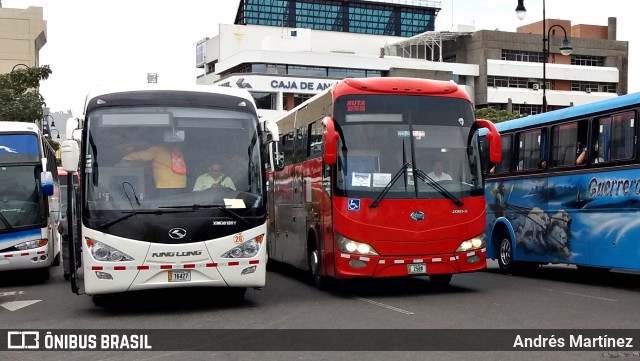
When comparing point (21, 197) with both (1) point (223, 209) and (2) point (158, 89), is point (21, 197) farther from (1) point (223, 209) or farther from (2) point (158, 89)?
(1) point (223, 209)

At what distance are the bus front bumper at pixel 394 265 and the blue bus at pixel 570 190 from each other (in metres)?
2.94

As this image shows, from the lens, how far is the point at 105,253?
12484mm

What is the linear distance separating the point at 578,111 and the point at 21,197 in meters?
11.7

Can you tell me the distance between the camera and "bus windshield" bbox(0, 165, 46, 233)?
764 inches

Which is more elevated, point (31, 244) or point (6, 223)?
point (6, 223)

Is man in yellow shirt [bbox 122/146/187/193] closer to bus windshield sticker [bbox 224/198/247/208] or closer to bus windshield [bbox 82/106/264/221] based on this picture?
bus windshield [bbox 82/106/264/221]

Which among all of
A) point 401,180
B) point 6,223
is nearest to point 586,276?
point 401,180

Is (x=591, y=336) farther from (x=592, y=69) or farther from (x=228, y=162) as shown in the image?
(x=592, y=69)

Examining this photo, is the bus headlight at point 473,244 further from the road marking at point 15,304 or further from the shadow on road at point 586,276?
the road marking at point 15,304

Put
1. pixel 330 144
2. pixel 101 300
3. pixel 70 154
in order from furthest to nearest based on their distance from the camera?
pixel 330 144
pixel 101 300
pixel 70 154

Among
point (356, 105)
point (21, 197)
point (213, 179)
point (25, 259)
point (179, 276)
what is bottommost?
point (25, 259)

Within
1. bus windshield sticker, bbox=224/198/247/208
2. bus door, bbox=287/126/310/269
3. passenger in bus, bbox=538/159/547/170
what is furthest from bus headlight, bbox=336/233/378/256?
passenger in bus, bbox=538/159/547/170

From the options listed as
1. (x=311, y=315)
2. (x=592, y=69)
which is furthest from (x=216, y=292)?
(x=592, y=69)

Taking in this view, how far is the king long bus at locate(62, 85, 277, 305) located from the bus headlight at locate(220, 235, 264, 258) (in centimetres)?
1
